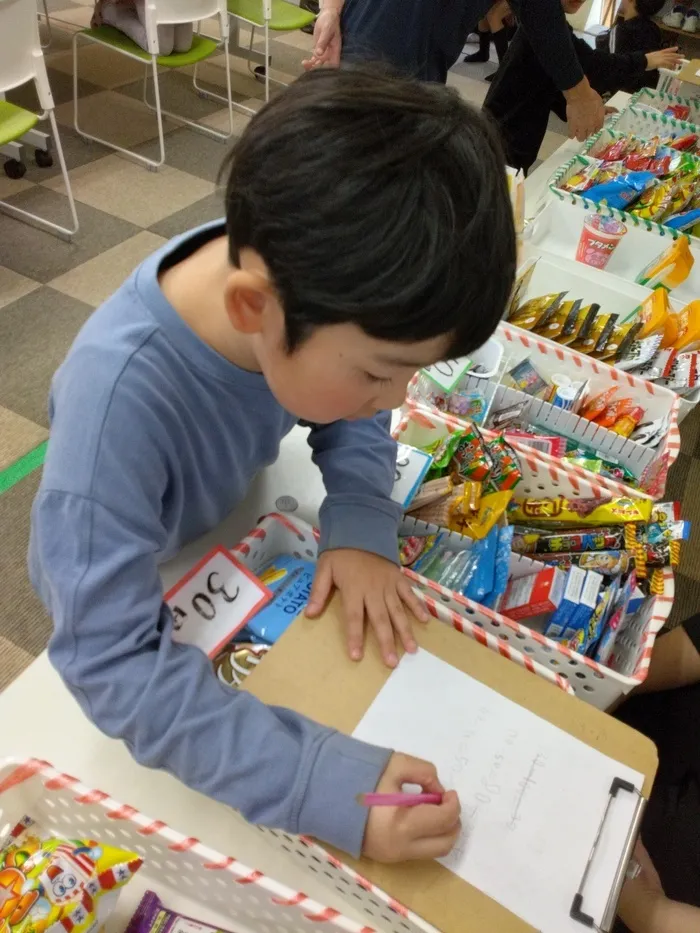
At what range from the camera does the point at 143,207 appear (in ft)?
9.03

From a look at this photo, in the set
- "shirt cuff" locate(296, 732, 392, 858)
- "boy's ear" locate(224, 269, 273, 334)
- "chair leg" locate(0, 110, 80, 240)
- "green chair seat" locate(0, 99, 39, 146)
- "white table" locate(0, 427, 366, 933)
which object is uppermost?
"boy's ear" locate(224, 269, 273, 334)

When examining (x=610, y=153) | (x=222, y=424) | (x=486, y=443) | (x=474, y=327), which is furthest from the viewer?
(x=610, y=153)

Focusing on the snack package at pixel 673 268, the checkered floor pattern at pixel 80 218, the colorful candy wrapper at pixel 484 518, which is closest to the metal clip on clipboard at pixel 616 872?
the colorful candy wrapper at pixel 484 518

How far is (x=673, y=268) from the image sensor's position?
5.17ft

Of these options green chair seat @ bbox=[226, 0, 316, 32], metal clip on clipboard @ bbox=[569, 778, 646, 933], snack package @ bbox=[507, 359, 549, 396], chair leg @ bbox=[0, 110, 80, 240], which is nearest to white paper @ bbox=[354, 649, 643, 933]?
metal clip on clipboard @ bbox=[569, 778, 646, 933]

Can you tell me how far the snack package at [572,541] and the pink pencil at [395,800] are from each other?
0.43m

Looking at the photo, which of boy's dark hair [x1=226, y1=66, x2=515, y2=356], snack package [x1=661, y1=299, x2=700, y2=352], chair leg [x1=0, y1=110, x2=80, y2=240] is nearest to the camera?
boy's dark hair [x1=226, y1=66, x2=515, y2=356]

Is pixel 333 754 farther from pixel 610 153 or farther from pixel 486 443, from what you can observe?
pixel 610 153

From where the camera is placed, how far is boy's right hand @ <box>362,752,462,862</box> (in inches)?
22.4

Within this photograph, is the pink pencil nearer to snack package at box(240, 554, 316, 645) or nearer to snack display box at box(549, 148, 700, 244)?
snack package at box(240, 554, 316, 645)

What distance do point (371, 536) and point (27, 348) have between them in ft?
5.34

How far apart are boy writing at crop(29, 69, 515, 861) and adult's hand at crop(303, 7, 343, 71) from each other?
1206 millimetres

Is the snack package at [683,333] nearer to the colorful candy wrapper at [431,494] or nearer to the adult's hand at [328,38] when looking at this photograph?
the colorful candy wrapper at [431,494]

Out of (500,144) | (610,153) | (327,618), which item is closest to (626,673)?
(327,618)
